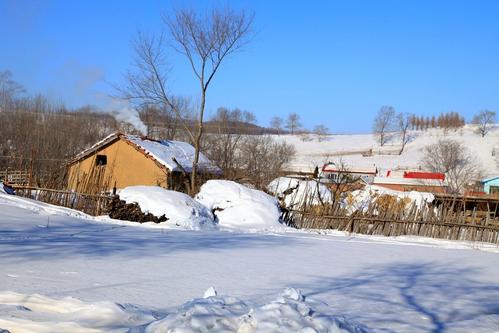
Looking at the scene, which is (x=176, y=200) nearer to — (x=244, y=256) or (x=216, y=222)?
(x=216, y=222)

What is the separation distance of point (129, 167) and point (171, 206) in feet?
42.0

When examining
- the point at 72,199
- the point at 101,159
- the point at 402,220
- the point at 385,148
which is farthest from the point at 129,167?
the point at 385,148

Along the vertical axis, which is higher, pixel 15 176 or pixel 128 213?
pixel 15 176

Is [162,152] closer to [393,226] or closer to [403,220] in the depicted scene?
[393,226]

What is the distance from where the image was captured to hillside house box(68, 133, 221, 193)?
2611 centimetres

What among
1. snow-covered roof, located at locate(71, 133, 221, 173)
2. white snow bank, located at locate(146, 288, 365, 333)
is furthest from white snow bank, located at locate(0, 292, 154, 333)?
snow-covered roof, located at locate(71, 133, 221, 173)

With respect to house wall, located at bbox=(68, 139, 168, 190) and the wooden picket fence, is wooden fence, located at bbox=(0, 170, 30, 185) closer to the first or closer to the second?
house wall, located at bbox=(68, 139, 168, 190)

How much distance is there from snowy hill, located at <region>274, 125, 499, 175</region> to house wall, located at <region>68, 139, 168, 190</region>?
39.9 m

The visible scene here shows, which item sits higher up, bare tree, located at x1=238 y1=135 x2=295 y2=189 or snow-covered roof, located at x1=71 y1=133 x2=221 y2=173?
bare tree, located at x1=238 y1=135 x2=295 y2=189

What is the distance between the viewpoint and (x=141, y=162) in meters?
27.0

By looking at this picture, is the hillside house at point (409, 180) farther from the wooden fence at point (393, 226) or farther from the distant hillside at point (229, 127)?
the wooden fence at point (393, 226)

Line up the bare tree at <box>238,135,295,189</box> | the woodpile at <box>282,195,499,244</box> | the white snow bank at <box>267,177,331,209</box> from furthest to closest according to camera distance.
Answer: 1. the bare tree at <box>238,135,295,189</box>
2. the white snow bank at <box>267,177,331,209</box>
3. the woodpile at <box>282,195,499,244</box>

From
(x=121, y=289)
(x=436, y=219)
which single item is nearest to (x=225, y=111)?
(x=436, y=219)

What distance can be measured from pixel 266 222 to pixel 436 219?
5307 mm
